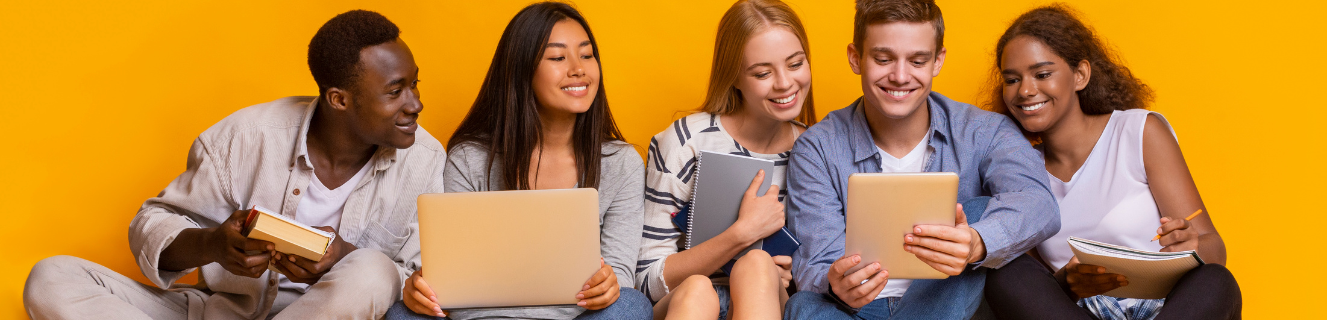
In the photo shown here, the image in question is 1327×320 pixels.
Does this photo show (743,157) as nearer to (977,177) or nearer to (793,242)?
(793,242)

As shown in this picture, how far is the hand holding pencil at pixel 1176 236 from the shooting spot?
8.55 feet

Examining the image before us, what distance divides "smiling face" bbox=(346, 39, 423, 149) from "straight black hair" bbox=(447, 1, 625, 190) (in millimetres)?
312

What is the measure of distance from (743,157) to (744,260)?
1.53 feet

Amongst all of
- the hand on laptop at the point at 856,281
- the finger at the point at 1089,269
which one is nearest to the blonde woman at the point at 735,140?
the hand on laptop at the point at 856,281

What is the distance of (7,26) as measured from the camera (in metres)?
3.15

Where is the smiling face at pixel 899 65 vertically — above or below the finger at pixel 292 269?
above

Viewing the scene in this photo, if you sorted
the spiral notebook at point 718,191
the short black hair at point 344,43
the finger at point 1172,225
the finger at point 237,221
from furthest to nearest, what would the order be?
1. the spiral notebook at point 718,191
2. the finger at point 1172,225
3. the short black hair at point 344,43
4. the finger at point 237,221

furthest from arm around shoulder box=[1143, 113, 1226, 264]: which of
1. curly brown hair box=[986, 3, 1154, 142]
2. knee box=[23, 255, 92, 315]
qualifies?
knee box=[23, 255, 92, 315]

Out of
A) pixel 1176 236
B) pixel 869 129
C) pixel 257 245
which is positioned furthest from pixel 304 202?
pixel 1176 236

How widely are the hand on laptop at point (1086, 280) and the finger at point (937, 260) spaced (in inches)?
18.0

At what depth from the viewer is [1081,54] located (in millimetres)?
2922

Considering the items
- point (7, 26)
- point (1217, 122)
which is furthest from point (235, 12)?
point (1217, 122)

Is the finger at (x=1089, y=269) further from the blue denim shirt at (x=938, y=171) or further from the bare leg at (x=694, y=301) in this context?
the bare leg at (x=694, y=301)

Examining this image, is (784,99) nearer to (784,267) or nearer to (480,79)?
(784,267)
